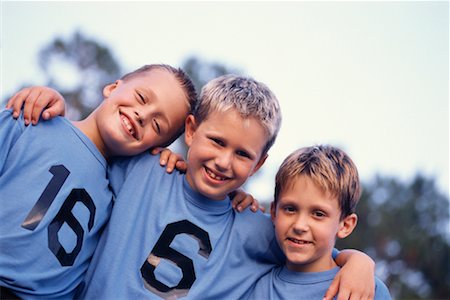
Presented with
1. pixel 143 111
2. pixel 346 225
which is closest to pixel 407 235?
pixel 346 225

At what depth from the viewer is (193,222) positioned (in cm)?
249

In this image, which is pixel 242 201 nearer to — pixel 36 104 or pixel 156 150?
pixel 156 150

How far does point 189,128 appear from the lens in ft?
8.73

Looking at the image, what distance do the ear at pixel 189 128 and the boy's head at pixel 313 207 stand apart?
468mm

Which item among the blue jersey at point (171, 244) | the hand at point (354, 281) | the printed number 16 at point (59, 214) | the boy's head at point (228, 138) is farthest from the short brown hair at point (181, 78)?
the hand at point (354, 281)

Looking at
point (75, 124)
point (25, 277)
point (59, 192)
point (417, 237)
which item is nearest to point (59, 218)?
point (59, 192)

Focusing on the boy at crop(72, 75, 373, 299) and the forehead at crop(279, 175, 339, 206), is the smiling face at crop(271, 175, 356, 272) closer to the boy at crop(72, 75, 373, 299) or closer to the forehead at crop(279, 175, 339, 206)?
the forehead at crop(279, 175, 339, 206)

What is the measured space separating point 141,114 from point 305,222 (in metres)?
0.91

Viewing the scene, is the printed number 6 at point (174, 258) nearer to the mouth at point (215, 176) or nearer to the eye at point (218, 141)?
the mouth at point (215, 176)

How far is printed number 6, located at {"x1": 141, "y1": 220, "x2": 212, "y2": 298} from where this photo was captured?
2.35 m

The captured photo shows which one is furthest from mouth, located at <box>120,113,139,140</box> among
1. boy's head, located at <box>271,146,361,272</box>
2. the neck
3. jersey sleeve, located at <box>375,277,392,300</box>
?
jersey sleeve, located at <box>375,277,392,300</box>

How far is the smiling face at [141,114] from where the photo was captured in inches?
97.8

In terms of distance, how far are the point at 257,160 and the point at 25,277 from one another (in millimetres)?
1149

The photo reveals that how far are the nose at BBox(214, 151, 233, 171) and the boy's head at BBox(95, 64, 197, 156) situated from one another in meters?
0.34
